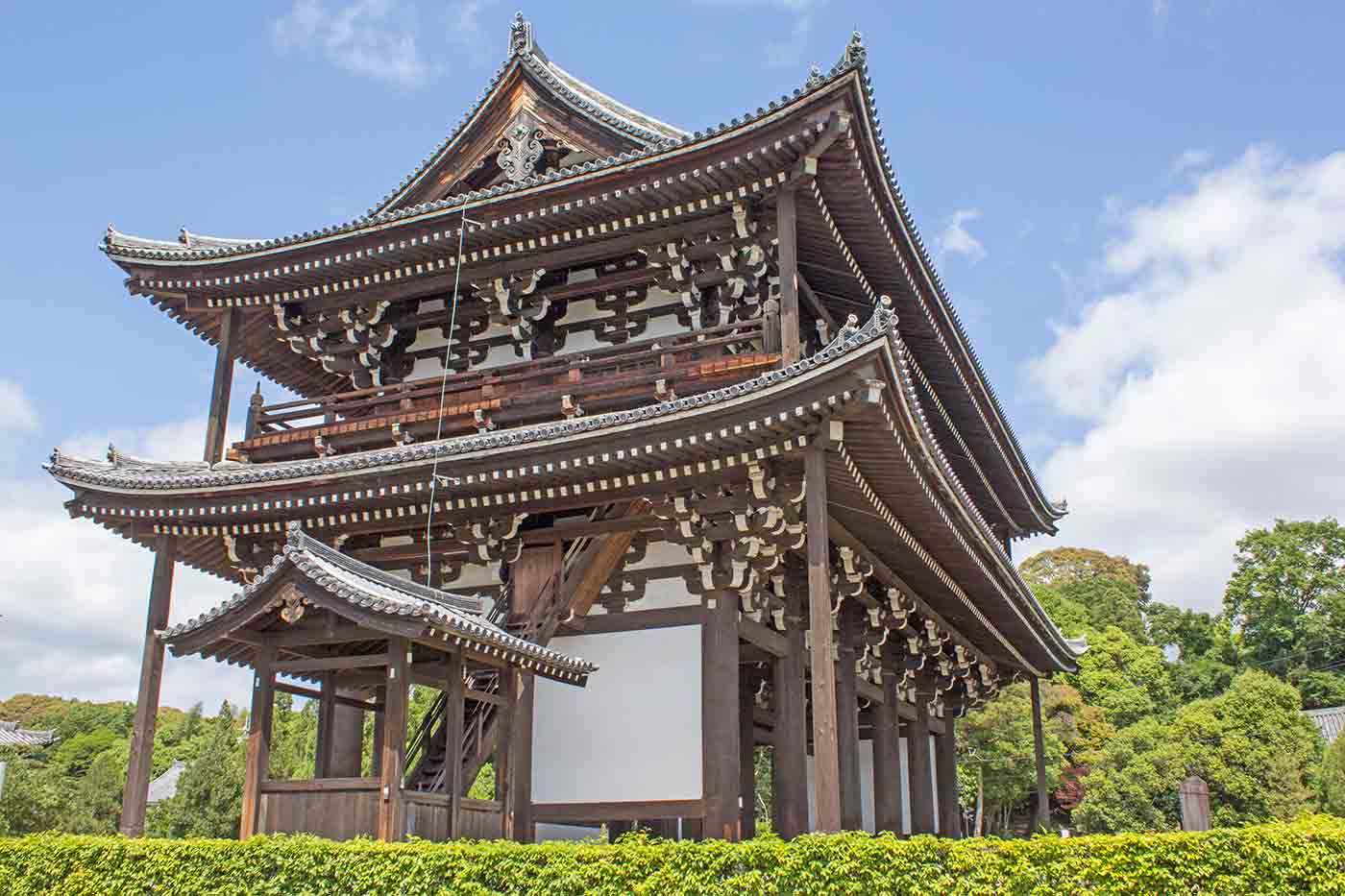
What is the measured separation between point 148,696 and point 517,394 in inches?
277

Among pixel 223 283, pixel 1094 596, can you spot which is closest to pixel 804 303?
pixel 223 283

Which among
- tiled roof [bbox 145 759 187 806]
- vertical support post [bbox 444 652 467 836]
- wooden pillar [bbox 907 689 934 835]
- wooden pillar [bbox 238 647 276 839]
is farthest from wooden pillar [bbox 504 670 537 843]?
tiled roof [bbox 145 759 187 806]

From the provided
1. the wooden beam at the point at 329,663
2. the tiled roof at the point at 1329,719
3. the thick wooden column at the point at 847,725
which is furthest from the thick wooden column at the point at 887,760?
the tiled roof at the point at 1329,719

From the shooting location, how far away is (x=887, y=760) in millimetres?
21141

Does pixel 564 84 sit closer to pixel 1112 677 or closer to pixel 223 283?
pixel 223 283

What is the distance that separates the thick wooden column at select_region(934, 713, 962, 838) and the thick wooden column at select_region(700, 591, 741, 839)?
13.6 meters

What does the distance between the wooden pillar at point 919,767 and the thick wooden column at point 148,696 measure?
14952 millimetres

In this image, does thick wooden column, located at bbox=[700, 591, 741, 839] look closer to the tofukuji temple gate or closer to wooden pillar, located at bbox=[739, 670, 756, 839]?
the tofukuji temple gate

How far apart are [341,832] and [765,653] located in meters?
6.89

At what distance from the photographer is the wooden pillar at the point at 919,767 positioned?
936 inches

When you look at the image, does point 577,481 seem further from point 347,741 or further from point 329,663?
point 347,741

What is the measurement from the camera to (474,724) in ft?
51.9

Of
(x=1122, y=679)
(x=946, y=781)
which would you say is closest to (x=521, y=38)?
(x=946, y=781)

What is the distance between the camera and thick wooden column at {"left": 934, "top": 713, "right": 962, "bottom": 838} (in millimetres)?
26453
